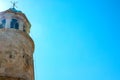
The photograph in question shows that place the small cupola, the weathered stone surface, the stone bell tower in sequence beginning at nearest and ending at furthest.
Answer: the weathered stone surface, the stone bell tower, the small cupola

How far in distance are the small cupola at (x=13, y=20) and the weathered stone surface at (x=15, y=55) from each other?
3.82 ft

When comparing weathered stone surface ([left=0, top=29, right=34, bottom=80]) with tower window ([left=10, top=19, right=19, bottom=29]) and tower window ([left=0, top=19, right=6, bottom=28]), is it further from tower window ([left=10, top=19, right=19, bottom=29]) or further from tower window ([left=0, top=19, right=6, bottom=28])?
tower window ([left=0, top=19, right=6, bottom=28])

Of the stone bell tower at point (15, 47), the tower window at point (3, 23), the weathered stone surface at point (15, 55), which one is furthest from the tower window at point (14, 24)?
the weathered stone surface at point (15, 55)

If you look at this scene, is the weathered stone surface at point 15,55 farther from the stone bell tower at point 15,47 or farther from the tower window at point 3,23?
the tower window at point 3,23

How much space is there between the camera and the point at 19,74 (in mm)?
27016

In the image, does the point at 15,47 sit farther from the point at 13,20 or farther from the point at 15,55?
the point at 13,20

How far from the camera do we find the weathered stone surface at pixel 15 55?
26.9m

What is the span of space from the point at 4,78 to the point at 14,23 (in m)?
7.15

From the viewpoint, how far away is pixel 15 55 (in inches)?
1111

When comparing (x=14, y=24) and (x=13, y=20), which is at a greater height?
(x=13, y=20)

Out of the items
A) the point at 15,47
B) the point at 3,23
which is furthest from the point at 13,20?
the point at 15,47

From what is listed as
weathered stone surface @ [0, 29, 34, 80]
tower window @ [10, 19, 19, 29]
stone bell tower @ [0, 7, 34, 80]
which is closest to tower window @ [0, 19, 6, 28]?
stone bell tower @ [0, 7, 34, 80]

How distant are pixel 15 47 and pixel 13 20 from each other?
391 cm

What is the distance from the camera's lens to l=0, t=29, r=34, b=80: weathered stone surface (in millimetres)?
26859
